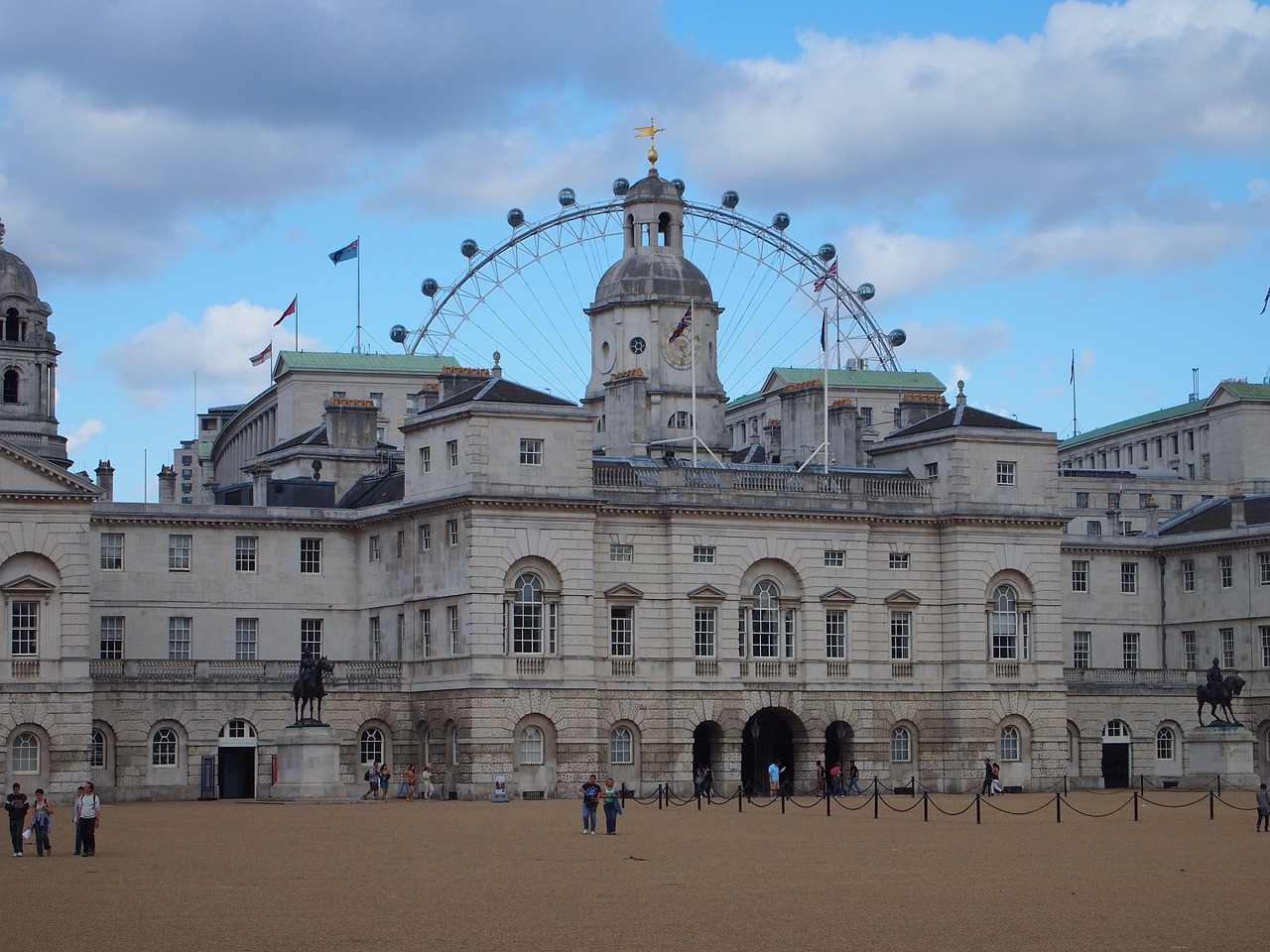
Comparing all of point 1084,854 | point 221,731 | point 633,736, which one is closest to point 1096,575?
point 633,736

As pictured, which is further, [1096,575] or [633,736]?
[1096,575]

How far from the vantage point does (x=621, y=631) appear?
88000 mm

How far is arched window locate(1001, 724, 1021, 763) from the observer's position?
93375 mm

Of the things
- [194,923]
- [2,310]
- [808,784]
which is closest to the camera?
[194,923]

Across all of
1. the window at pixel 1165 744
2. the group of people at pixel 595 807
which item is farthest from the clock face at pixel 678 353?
the group of people at pixel 595 807

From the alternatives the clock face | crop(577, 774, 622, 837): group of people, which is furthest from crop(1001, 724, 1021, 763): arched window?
crop(577, 774, 622, 837): group of people

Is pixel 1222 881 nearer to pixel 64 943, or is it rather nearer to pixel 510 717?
pixel 64 943

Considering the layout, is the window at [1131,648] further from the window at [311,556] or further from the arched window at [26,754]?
the arched window at [26,754]

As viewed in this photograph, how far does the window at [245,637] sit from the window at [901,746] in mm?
23904

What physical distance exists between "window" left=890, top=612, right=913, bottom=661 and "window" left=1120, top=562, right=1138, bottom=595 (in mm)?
17153

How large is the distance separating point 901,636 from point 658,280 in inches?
836

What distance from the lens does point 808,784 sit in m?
89.9

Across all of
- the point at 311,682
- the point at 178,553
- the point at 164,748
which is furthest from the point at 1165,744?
the point at 164,748

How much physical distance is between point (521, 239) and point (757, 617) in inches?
2080
